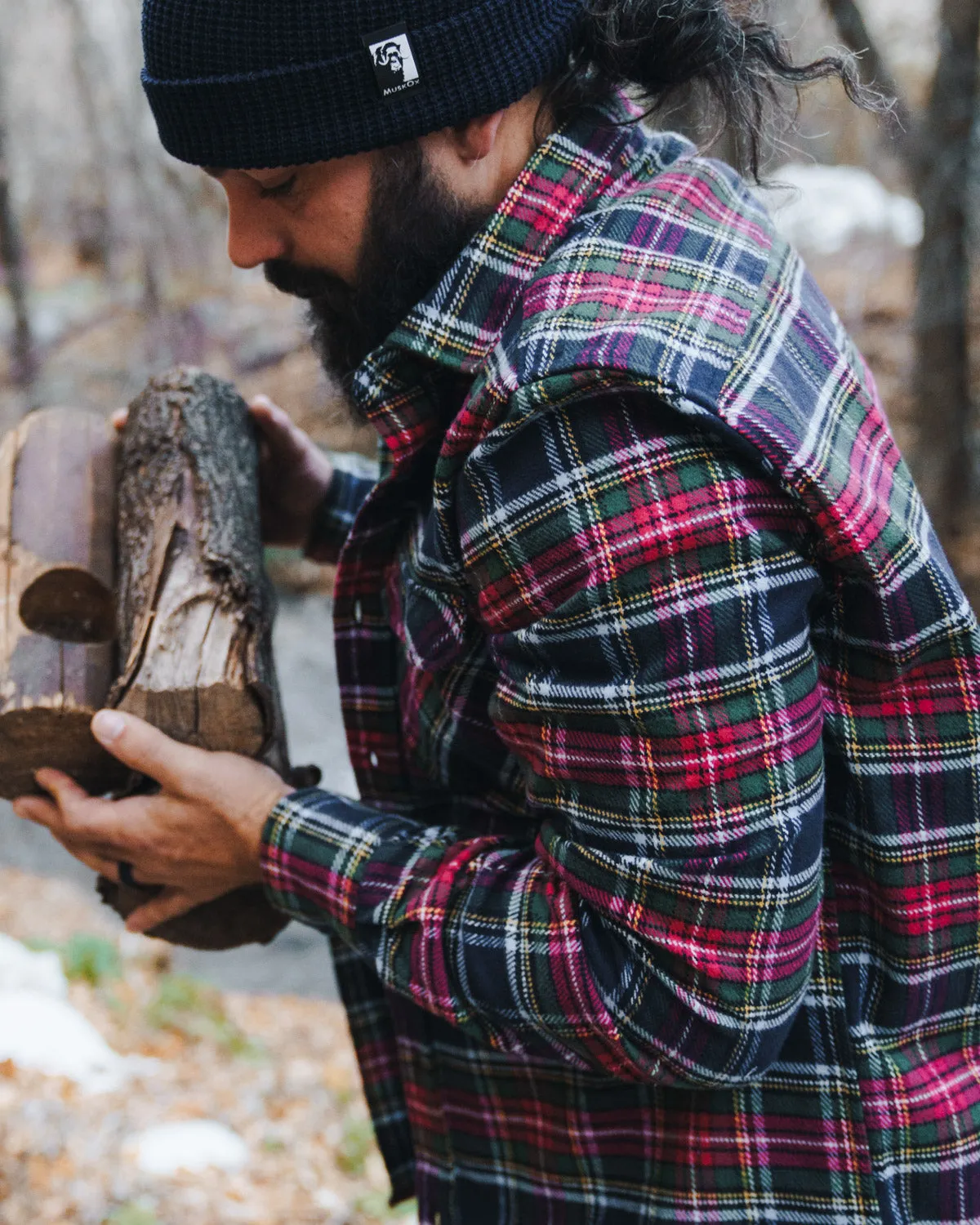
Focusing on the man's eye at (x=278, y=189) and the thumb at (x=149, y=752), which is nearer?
the man's eye at (x=278, y=189)

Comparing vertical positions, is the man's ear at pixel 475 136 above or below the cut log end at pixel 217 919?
above

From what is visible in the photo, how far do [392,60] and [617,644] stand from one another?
2.51ft

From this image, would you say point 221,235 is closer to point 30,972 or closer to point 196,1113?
point 30,972

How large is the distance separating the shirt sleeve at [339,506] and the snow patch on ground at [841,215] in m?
6.57

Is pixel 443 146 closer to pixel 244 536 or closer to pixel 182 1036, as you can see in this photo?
pixel 244 536

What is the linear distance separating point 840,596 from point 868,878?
391 mm

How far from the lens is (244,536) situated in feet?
6.47

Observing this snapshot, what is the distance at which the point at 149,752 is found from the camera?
1.62 meters

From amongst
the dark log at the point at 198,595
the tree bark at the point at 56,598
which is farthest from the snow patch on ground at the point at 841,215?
the tree bark at the point at 56,598

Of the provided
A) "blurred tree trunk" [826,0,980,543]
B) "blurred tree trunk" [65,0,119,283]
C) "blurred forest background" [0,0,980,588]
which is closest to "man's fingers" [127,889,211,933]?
"blurred forest background" [0,0,980,588]

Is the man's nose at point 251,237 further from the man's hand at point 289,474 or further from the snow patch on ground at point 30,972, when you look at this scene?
the snow patch on ground at point 30,972

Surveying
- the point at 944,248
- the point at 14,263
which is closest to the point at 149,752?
the point at 944,248

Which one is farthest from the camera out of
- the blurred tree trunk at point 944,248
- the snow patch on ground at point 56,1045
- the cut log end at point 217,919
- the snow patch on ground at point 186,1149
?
the blurred tree trunk at point 944,248

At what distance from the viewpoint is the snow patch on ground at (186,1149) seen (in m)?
3.13
